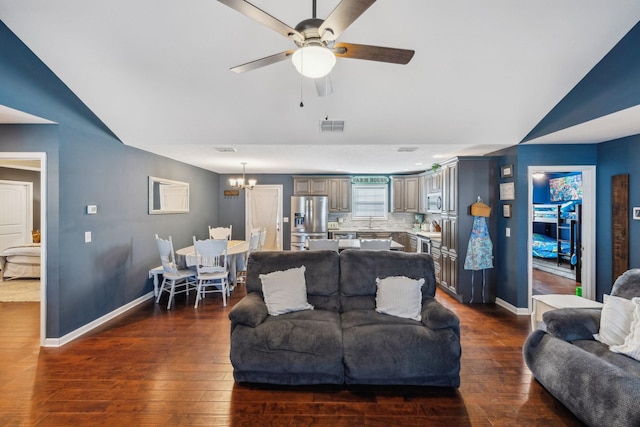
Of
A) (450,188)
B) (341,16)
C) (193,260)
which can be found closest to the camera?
(341,16)

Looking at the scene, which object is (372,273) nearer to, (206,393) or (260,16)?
(206,393)

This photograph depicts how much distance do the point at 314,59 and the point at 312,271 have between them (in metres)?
1.92

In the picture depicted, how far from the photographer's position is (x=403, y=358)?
2.26 metres

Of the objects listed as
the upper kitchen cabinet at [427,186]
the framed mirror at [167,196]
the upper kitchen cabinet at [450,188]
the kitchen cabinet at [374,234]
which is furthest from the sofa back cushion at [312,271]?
the kitchen cabinet at [374,234]

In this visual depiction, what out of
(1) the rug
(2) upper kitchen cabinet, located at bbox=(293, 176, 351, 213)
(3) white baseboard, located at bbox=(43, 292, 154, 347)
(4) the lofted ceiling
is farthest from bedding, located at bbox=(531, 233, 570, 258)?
(1) the rug

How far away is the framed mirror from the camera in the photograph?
4730 mm

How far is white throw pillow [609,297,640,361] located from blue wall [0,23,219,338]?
487 cm

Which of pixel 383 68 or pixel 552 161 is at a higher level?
pixel 383 68

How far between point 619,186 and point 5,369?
6657 millimetres

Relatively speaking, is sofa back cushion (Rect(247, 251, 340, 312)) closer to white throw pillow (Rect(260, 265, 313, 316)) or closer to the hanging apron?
white throw pillow (Rect(260, 265, 313, 316))

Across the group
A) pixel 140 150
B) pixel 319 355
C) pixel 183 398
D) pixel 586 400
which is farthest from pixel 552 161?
pixel 140 150

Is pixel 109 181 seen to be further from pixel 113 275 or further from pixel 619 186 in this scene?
pixel 619 186

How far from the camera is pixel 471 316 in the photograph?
3.92 metres

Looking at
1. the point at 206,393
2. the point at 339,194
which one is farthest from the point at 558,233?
the point at 206,393
